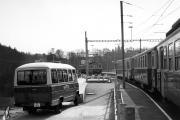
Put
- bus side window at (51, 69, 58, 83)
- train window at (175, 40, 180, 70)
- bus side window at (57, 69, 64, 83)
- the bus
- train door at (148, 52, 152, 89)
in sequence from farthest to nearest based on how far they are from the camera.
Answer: train door at (148, 52, 152, 89) → bus side window at (57, 69, 64, 83) → bus side window at (51, 69, 58, 83) → the bus → train window at (175, 40, 180, 70)

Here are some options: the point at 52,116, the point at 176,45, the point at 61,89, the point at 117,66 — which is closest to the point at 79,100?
the point at 61,89

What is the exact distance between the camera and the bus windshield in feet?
60.8

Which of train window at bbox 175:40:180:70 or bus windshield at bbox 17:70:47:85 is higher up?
train window at bbox 175:40:180:70

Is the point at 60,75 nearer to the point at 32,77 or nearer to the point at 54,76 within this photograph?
the point at 54,76

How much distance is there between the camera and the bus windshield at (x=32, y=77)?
18547mm

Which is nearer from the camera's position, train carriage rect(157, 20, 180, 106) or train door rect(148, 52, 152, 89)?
train carriage rect(157, 20, 180, 106)

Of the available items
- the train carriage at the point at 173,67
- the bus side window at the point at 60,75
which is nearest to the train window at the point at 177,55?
the train carriage at the point at 173,67

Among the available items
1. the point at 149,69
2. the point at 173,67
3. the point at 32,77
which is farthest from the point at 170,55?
the point at 149,69

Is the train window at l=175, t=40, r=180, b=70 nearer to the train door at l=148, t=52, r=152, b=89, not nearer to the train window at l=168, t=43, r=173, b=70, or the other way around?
the train window at l=168, t=43, r=173, b=70

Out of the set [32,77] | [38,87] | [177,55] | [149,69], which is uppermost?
[177,55]

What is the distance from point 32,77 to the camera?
1867 cm

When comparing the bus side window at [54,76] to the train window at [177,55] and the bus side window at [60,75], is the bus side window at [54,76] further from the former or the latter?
the train window at [177,55]

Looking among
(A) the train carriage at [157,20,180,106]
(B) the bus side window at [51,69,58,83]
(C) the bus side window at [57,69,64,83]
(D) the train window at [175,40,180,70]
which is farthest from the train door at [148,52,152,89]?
(D) the train window at [175,40,180,70]

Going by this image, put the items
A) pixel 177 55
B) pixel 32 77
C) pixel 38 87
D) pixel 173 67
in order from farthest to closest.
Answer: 1. pixel 32 77
2. pixel 38 87
3. pixel 173 67
4. pixel 177 55
